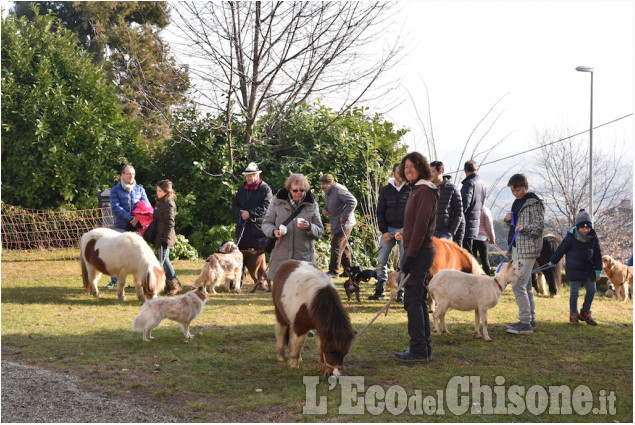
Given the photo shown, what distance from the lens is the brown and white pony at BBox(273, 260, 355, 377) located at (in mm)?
5445

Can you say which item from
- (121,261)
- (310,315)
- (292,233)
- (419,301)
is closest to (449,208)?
(292,233)

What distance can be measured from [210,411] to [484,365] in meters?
2.88

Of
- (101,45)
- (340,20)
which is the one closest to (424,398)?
(340,20)

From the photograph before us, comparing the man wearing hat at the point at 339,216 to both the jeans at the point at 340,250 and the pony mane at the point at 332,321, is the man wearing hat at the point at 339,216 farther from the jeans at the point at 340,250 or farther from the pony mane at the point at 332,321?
the pony mane at the point at 332,321

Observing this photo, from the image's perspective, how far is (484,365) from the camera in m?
6.31

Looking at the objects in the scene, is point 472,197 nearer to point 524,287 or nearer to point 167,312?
point 524,287

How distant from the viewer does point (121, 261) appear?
9172mm

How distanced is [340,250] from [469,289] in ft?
13.4

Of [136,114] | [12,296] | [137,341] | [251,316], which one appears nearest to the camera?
[137,341]

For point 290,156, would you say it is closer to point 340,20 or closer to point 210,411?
point 340,20

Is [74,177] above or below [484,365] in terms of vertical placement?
above

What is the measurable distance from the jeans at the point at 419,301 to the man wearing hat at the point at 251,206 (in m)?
4.28

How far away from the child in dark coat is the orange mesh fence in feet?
34.7

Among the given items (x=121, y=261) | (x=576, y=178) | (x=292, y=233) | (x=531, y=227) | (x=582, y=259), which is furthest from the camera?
(x=576, y=178)
